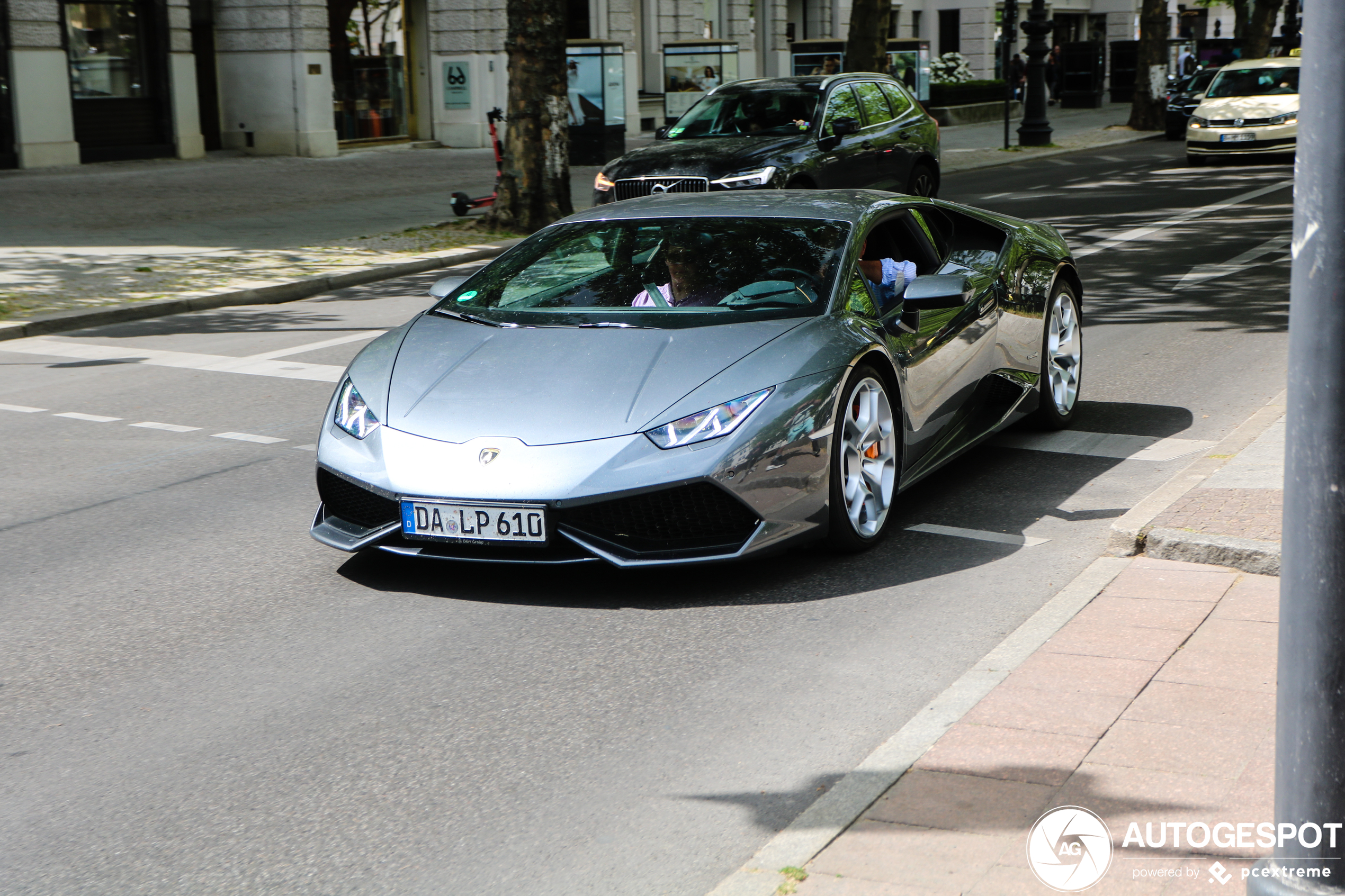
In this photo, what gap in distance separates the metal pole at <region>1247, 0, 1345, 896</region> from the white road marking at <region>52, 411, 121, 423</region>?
24.2ft

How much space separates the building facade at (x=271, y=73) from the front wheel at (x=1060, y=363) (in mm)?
20955

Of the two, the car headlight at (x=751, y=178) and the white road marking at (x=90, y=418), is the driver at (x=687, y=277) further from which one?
the car headlight at (x=751, y=178)

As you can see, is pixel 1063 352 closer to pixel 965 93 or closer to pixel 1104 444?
pixel 1104 444

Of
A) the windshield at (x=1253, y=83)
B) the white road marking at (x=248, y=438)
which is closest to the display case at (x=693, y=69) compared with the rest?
the windshield at (x=1253, y=83)

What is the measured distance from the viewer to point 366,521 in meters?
5.47

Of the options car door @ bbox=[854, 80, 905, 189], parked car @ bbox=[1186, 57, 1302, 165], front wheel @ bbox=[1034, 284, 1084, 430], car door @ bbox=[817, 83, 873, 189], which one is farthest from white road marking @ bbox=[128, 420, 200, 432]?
parked car @ bbox=[1186, 57, 1302, 165]

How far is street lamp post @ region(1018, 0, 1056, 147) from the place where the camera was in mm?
34125

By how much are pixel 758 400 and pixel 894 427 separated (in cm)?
93

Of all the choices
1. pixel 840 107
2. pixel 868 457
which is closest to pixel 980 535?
pixel 868 457

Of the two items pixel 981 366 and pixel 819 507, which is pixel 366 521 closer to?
pixel 819 507

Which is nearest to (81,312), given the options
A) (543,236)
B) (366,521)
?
(543,236)

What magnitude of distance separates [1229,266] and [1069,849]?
478 inches

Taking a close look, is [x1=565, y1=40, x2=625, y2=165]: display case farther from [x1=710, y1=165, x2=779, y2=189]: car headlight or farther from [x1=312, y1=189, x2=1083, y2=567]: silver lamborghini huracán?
[x1=312, y1=189, x2=1083, y2=567]: silver lamborghini huracán

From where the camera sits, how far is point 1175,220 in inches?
727
